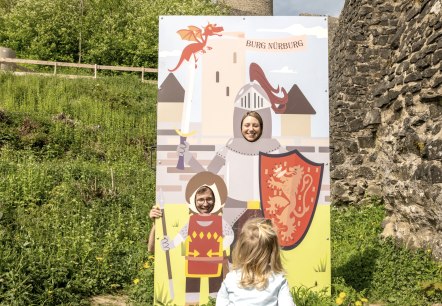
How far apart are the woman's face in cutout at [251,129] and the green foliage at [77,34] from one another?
21.7 metres

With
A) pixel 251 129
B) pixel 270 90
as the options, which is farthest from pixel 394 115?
pixel 251 129

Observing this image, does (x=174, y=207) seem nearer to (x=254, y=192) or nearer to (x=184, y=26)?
(x=254, y=192)

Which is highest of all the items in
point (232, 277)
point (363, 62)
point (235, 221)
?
point (363, 62)

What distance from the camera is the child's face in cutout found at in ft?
11.3

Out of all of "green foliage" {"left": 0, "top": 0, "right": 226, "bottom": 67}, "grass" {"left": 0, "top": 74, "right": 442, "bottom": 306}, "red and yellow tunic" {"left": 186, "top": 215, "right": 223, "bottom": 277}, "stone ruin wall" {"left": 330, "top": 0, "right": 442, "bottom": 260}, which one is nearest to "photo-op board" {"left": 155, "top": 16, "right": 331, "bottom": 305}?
"red and yellow tunic" {"left": 186, "top": 215, "right": 223, "bottom": 277}

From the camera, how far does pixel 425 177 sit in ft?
16.2

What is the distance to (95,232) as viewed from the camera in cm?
592

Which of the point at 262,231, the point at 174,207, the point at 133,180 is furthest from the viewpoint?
the point at 133,180

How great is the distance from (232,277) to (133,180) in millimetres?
6095

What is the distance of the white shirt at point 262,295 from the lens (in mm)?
2545

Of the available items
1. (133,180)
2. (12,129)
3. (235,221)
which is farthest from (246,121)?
(12,129)

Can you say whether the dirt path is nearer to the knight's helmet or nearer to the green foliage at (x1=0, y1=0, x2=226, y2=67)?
the knight's helmet

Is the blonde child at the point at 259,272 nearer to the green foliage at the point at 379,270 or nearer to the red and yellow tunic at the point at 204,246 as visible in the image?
the red and yellow tunic at the point at 204,246

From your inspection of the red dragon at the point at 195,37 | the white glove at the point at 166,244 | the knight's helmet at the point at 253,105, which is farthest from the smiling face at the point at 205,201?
the red dragon at the point at 195,37
